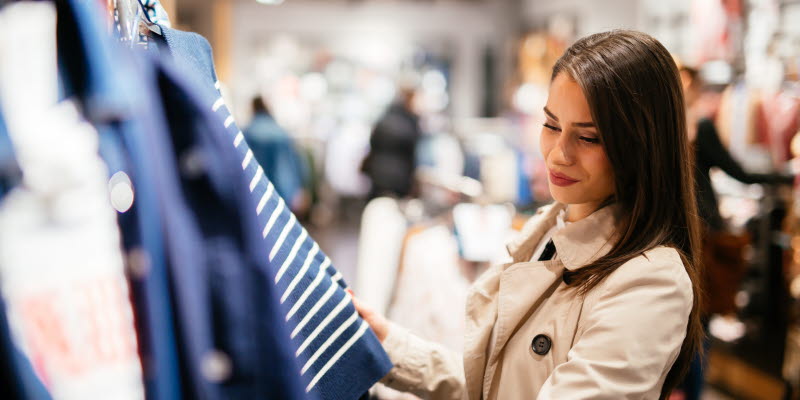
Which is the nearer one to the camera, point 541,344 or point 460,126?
point 541,344

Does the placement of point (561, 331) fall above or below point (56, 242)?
below

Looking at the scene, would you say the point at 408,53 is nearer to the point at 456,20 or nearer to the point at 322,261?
the point at 456,20

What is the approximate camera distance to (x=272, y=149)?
16.5 feet

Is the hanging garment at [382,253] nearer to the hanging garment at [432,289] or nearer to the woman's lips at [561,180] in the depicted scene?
the hanging garment at [432,289]

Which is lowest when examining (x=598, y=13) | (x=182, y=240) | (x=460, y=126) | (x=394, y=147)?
(x=460, y=126)

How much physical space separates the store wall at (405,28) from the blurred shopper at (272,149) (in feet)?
13.1

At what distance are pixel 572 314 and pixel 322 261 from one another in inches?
15.4

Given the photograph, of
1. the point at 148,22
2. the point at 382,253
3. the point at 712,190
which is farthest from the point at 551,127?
the point at 712,190

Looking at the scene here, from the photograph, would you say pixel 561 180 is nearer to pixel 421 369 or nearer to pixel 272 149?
pixel 421 369

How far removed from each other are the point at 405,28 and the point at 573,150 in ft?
28.5

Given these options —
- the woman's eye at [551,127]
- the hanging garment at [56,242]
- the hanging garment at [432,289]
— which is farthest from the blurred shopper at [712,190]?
the hanging garment at [56,242]

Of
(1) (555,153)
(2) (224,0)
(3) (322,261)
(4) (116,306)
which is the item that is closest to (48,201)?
(4) (116,306)

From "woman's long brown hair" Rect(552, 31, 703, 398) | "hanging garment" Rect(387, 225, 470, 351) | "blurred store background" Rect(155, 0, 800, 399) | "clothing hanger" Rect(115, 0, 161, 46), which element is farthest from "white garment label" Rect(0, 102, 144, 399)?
"hanging garment" Rect(387, 225, 470, 351)

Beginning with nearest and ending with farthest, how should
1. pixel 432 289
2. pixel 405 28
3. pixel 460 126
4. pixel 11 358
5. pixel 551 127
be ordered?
pixel 11 358 < pixel 551 127 < pixel 432 289 < pixel 460 126 < pixel 405 28
